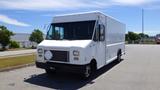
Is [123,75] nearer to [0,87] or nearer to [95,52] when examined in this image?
[95,52]

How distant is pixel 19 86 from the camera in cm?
917

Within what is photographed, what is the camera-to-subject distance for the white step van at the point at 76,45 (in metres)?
9.80

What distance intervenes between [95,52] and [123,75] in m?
1.95

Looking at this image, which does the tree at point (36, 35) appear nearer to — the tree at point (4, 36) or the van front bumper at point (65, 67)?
the tree at point (4, 36)

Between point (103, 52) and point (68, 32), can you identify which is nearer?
point (68, 32)

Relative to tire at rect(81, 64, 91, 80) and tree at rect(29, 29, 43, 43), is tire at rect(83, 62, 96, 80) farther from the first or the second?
tree at rect(29, 29, 43, 43)

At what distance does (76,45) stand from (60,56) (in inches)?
31.6

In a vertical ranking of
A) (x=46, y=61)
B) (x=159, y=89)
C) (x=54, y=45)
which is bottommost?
(x=159, y=89)

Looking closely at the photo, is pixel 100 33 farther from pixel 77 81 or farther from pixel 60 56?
pixel 77 81

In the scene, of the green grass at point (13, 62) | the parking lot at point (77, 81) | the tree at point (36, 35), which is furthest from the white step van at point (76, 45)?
the tree at point (36, 35)

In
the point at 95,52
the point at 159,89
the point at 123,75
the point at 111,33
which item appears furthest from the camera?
the point at 111,33

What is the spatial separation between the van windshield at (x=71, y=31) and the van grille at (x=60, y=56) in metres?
1.14

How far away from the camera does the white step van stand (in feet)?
32.2

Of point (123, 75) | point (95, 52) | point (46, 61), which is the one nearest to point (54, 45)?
point (46, 61)
